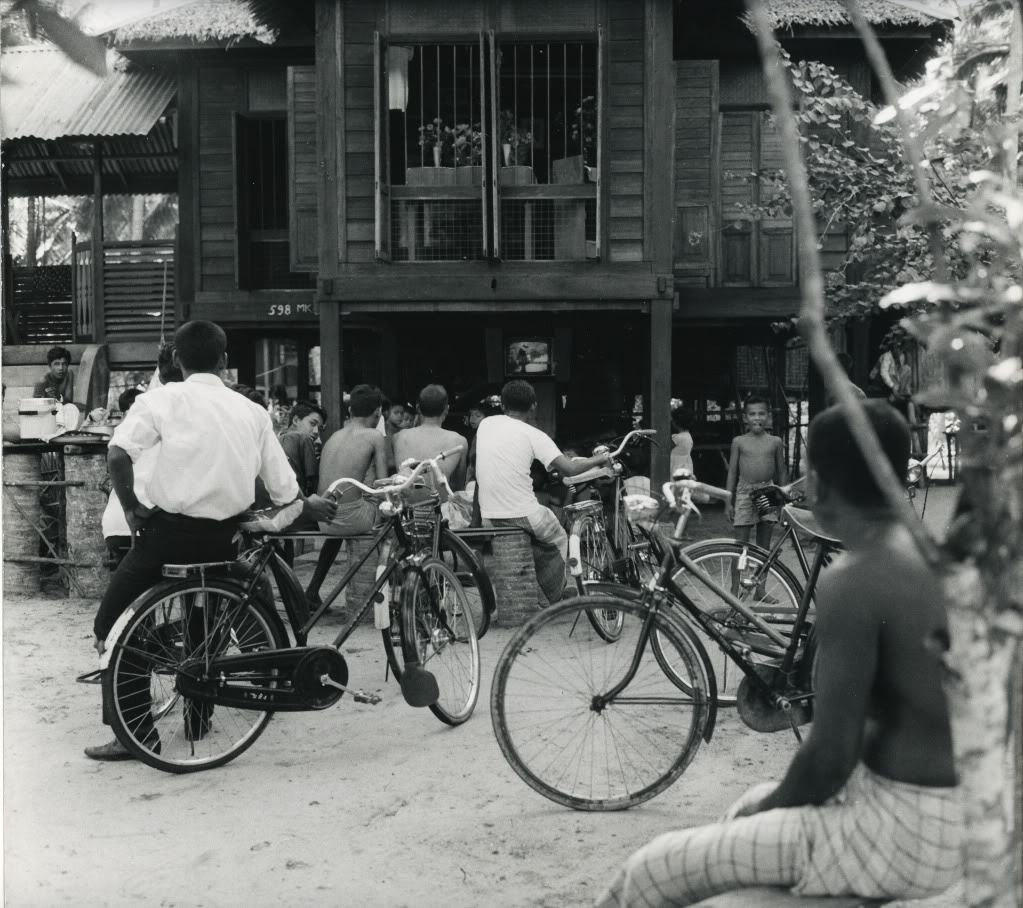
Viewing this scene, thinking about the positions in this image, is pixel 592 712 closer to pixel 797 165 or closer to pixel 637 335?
pixel 797 165

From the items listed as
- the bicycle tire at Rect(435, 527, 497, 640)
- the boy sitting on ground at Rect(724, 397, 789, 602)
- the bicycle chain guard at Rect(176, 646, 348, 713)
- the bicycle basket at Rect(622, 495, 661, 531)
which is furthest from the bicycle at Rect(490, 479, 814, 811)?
the boy sitting on ground at Rect(724, 397, 789, 602)

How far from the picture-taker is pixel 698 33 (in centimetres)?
1433

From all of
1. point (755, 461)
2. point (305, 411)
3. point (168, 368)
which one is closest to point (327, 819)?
point (168, 368)

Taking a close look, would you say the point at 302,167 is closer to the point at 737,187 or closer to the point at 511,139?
the point at 511,139

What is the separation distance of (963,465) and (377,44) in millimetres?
10618

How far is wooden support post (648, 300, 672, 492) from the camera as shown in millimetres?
11695

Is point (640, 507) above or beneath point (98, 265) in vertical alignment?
beneath

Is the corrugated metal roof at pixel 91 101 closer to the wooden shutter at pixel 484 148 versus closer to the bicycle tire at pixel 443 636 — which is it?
the wooden shutter at pixel 484 148

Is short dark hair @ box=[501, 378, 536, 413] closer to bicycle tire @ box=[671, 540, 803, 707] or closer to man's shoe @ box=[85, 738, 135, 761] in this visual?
bicycle tire @ box=[671, 540, 803, 707]

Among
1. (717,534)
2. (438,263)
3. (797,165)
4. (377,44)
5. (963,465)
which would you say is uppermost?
(377,44)

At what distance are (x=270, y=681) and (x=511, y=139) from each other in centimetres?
867

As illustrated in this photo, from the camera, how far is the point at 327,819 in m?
4.53

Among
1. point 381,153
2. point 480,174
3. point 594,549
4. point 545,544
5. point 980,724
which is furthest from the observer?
point 480,174

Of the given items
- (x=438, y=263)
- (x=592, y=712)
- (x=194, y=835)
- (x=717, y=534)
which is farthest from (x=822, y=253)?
(x=194, y=835)
